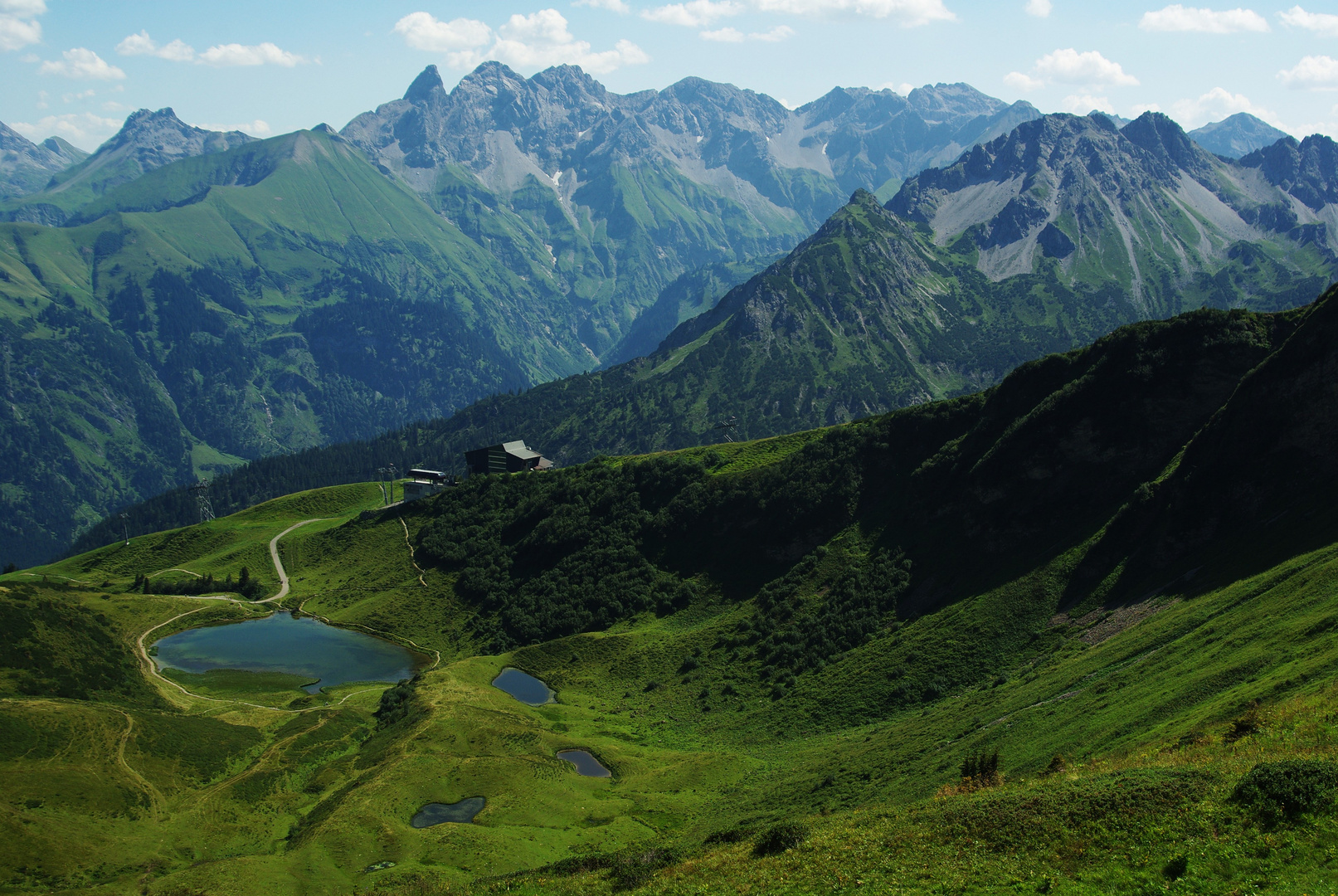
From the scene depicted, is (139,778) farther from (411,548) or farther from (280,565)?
(280,565)

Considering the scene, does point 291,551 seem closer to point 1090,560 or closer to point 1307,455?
point 1090,560

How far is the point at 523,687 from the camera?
367 feet

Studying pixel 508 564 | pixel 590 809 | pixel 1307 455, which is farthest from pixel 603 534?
pixel 1307 455

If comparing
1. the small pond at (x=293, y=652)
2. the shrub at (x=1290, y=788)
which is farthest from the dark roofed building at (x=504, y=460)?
the shrub at (x=1290, y=788)

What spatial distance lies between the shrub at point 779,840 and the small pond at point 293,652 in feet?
280

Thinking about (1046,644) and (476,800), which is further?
(1046,644)

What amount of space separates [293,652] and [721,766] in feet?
249

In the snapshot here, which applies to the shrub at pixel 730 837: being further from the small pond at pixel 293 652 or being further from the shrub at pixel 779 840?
the small pond at pixel 293 652

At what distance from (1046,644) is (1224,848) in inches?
2153

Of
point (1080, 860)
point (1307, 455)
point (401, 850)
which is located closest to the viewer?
point (1080, 860)

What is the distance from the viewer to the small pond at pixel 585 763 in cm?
8488

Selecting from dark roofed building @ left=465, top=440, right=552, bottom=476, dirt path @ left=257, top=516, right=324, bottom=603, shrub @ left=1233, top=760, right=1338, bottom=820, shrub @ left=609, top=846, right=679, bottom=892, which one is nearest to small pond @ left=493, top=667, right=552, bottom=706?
shrub @ left=609, top=846, right=679, bottom=892

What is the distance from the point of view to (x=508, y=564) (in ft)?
495

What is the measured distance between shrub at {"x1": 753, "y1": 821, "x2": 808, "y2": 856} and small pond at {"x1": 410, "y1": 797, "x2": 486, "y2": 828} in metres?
35.3
